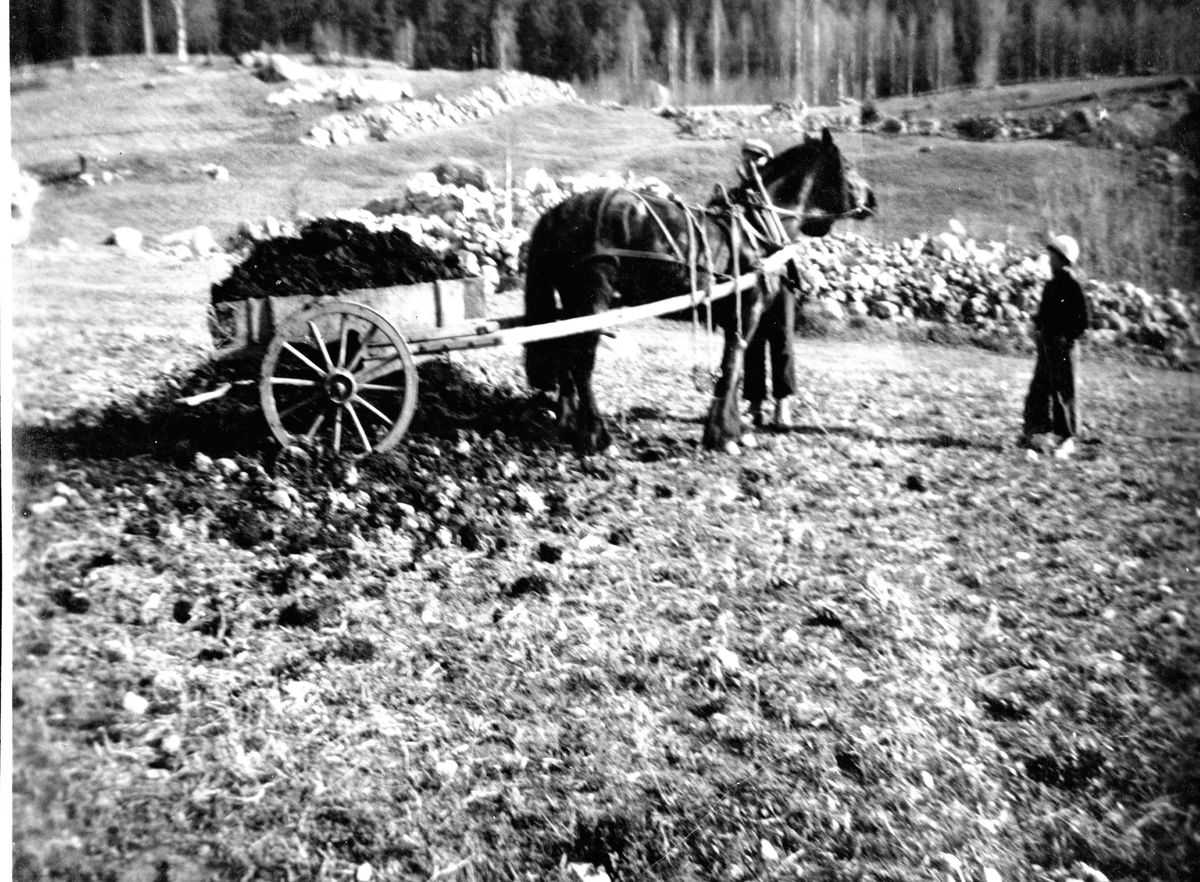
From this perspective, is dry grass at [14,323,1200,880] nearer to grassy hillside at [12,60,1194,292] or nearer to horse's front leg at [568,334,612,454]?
horse's front leg at [568,334,612,454]

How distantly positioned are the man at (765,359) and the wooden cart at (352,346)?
0.59m

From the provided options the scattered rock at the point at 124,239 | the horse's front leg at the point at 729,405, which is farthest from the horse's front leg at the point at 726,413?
the scattered rock at the point at 124,239

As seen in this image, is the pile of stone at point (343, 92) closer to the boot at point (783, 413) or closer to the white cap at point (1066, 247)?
the boot at point (783, 413)

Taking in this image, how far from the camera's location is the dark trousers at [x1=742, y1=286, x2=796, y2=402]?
3052mm

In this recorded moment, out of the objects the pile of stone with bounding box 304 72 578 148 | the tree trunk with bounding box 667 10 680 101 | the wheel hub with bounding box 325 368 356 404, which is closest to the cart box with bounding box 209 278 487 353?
the wheel hub with bounding box 325 368 356 404

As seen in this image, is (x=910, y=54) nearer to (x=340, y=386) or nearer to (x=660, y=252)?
(x=660, y=252)

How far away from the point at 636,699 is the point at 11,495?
1.81m

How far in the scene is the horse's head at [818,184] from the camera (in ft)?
9.99

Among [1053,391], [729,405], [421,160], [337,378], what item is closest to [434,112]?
[421,160]

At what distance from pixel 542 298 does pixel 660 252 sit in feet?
1.77

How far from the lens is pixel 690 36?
2.92m

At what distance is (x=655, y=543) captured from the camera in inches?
112

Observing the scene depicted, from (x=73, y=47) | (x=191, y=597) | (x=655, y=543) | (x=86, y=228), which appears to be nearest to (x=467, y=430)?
(x=655, y=543)

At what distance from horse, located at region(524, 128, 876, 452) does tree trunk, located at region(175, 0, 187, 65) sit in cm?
112
